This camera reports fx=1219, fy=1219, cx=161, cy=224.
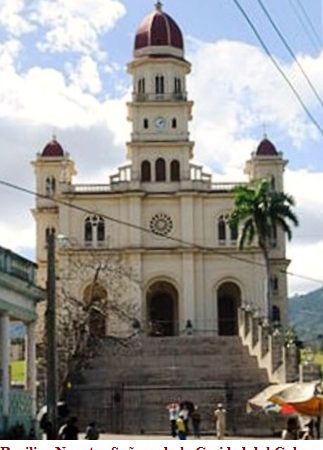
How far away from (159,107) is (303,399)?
48.1 meters

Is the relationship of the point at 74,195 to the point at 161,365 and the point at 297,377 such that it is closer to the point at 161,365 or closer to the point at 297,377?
the point at 161,365

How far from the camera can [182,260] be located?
213 ft

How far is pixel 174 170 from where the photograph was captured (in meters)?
66.9

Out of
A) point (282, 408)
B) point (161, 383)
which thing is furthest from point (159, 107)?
point (282, 408)

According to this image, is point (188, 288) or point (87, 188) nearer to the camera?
point (188, 288)

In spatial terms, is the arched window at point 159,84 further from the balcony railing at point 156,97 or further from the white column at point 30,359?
the white column at point 30,359

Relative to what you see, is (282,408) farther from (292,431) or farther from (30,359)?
(30,359)

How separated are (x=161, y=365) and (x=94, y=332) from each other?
9.78 ft

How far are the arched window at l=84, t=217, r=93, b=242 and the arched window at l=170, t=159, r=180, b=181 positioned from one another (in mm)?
5108

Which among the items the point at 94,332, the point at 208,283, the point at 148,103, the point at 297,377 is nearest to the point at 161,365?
the point at 94,332

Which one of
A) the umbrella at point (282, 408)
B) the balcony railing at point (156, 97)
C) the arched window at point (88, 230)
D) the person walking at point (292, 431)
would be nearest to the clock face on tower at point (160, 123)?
the balcony railing at point (156, 97)

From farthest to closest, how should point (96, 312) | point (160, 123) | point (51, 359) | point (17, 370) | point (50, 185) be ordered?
point (50, 185) → point (160, 123) → point (17, 370) → point (96, 312) → point (51, 359)

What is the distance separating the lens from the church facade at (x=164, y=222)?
64.4 meters

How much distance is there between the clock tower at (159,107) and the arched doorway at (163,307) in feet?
18.2
